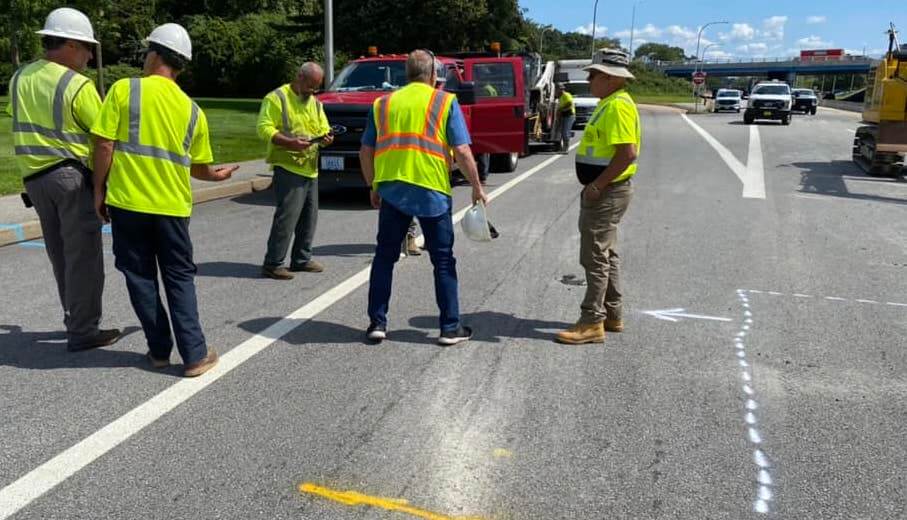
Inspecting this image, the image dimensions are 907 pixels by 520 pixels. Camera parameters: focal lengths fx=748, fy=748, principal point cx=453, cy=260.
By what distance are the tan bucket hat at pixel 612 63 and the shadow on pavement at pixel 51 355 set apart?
3350 mm

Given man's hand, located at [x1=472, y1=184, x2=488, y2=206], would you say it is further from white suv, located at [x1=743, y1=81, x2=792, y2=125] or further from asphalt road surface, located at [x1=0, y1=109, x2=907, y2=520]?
white suv, located at [x1=743, y1=81, x2=792, y2=125]

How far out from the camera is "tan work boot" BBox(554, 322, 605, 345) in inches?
197

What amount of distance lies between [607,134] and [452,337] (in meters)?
1.65

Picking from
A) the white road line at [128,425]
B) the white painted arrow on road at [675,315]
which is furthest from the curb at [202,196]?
the white painted arrow on road at [675,315]

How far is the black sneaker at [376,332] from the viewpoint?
4953 millimetres

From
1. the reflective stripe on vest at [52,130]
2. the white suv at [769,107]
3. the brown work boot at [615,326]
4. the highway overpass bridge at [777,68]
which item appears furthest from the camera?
the highway overpass bridge at [777,68]

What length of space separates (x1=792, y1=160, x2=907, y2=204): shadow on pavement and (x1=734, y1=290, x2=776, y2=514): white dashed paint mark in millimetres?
7752

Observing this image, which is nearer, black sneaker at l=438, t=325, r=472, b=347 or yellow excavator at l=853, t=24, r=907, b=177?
black sneaker at l=438, t=325, r=472, b=347

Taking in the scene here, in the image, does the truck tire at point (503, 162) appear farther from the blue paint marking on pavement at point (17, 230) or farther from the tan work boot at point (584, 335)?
the tan work boot at point (584, 335)

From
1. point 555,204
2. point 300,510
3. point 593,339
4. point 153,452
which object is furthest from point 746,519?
point 555,204

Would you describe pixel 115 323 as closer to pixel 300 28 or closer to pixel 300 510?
pixel 300 510

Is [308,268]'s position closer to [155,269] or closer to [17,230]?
[155,269]

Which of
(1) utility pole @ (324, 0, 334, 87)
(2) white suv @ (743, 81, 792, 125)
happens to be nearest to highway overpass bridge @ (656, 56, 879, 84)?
(2) white suv @ (743, 81, 792, 125)

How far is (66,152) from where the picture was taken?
4500 millimetres
